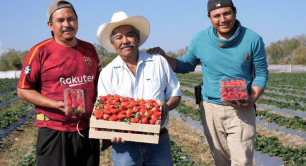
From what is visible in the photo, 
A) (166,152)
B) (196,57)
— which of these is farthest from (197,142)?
(166,152)

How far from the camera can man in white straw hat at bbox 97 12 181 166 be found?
2.90 m

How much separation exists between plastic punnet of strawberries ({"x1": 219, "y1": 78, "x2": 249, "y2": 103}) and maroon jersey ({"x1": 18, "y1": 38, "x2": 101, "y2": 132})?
1.34m

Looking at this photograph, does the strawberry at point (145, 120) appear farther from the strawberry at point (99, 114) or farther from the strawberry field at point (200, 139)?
the strawberry field at point (200, 139)

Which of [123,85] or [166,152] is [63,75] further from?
[166,152]

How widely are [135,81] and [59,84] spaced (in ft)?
2.49

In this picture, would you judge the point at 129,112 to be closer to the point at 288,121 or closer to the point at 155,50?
the point at 155,50

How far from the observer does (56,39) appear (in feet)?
10.5

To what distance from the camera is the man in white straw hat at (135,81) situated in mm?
2902

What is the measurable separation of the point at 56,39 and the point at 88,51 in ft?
1.13

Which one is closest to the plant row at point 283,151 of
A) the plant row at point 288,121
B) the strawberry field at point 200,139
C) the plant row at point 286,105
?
the strawberry field at point 200,139

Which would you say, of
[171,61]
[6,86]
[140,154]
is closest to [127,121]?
[140,154]

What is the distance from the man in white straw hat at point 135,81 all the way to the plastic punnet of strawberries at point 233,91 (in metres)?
0.53

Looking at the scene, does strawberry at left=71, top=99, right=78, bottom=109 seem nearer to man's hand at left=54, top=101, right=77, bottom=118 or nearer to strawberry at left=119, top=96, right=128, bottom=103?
man's hand at left=54, top=101, right=77, bottom=118

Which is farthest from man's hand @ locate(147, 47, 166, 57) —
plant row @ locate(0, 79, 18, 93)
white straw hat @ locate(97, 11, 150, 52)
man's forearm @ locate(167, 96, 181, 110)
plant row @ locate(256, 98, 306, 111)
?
plant row @ locate(0, 79, 18, 93)
